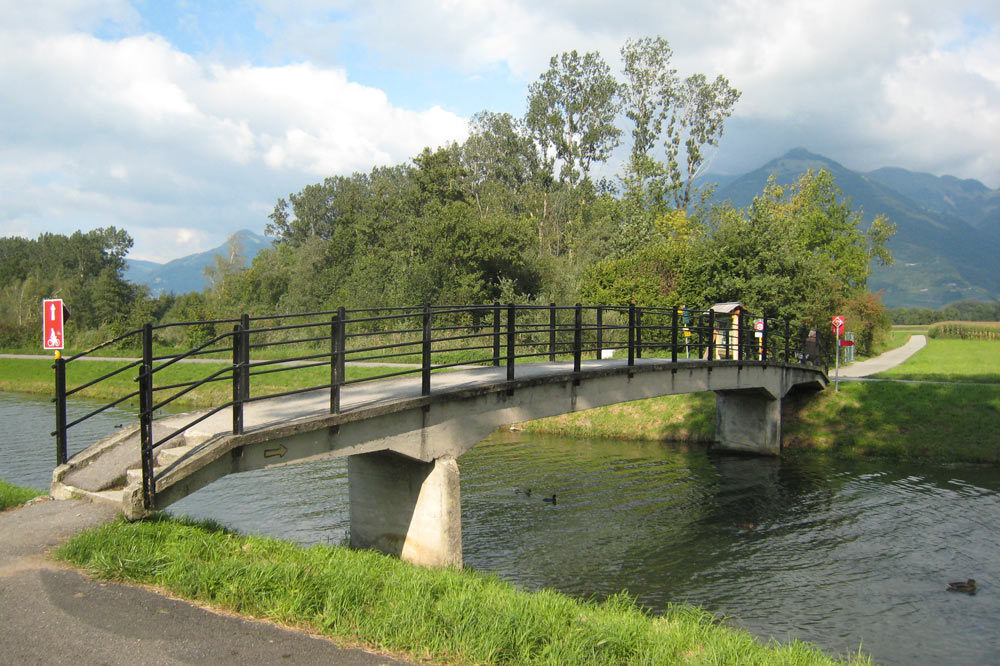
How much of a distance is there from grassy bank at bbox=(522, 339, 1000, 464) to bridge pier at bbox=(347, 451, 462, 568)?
14.7m

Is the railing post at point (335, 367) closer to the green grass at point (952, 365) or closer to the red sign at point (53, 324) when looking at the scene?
the red sign at point (53, 324)

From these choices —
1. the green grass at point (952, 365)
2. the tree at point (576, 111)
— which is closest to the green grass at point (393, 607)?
the green grass at point (952, 365)

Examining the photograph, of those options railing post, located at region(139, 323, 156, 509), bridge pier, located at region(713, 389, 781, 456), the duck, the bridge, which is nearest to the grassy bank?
bridge pier, located at region(713, 389, 781, 456)

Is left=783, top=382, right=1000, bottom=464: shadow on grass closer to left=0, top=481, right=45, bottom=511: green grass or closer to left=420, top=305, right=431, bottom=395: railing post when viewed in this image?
left=420, top=305, right=431, bottom=395: railing post

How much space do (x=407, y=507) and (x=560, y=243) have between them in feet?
156

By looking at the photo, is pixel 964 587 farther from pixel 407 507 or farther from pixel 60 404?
pixel 60 404

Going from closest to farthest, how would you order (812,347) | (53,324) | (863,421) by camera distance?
(53,324), (863,421), (812,347)

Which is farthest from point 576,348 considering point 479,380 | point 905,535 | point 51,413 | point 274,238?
point 274,238

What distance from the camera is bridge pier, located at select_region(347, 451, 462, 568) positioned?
9.88 metres

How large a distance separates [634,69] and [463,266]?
3288cm

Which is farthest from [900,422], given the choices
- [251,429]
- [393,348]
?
[251,429]

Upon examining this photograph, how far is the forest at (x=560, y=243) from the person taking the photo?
1364 inches

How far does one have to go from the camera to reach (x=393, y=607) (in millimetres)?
→ 6141

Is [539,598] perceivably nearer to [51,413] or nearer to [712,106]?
[51,413]
